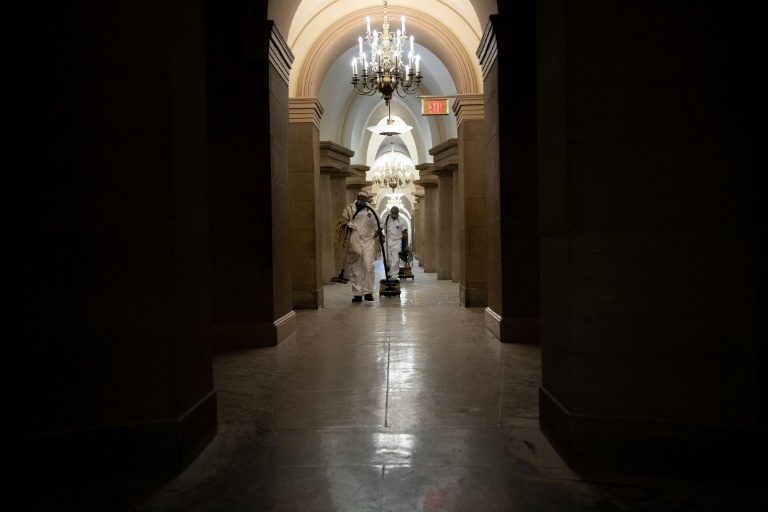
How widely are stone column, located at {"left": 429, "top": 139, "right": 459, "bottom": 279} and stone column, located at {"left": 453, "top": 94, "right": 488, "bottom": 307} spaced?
4586mm

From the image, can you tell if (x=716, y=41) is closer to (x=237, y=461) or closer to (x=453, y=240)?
(x=237, y=461)

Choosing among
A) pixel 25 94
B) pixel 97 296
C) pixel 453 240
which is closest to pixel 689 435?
pixel 97 296

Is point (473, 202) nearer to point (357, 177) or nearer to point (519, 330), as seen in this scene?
point (519, 330)

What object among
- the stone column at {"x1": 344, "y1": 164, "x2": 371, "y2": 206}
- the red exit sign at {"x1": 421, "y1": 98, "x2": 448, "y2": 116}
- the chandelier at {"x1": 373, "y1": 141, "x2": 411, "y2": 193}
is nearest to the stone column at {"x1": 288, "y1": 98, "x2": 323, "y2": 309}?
the red exit sign at {"x1": 421, "y1": 98, "x2": 448, "y2": 116}

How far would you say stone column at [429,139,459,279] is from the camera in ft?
52.9

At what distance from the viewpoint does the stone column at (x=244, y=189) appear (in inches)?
283

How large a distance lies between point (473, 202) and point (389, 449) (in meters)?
7.86

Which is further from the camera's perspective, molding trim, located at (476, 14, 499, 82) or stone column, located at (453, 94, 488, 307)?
stone column, located at (453, 94, 488, 307)

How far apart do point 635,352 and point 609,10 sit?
190 centimetres

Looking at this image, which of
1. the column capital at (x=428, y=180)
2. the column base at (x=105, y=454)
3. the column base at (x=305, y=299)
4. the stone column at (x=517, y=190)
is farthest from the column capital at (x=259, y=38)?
the column capital at (x=428, y=180)

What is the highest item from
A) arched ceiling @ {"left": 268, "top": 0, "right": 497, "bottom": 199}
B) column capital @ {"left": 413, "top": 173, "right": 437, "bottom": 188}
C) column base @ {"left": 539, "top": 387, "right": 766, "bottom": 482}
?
arched ceiling @ {"left": 268, "top": 0, "right": 497, "bottom": 199}

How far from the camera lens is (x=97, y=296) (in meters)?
3.19

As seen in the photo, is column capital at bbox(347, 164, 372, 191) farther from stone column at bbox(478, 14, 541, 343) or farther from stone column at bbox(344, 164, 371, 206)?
stone column at bbox(478, 14, 541, 343)

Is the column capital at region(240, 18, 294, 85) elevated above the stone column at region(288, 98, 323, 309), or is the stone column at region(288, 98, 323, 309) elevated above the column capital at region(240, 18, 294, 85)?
the column capital at region(240, 18, 294, 85)
